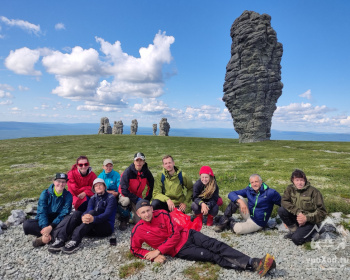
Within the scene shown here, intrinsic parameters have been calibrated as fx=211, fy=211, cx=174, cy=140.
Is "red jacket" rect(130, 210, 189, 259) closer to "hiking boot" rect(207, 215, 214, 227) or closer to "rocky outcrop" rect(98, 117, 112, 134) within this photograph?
"hiking boot" rect(207, 215, 214, 227)

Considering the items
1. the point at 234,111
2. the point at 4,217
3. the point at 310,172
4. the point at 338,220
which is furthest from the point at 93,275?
the point at 234,111

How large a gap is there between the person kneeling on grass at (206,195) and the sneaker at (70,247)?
5401 millimetres

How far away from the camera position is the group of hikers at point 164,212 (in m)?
7.77

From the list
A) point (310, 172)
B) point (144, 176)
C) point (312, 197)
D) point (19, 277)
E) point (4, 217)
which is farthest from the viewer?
point (310, 172)

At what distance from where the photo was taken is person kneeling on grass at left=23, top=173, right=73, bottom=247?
888cm

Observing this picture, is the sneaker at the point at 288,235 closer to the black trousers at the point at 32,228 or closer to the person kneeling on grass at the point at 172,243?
the person kneeling on grass at the point at 172,243

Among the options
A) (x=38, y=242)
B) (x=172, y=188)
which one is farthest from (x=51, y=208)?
(x=172, y=188)

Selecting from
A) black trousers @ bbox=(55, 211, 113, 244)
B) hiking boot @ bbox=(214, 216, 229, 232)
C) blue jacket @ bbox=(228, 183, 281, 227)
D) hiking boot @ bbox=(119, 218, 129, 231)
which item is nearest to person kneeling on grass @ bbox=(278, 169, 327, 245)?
blue jacket @ bbox=(228, 183, 281, 227)

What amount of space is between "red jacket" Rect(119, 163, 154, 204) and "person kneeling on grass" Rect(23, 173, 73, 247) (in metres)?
2.53

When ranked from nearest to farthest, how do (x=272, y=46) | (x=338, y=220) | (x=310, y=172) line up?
1. (x=338, y=220)
2. (x=310, y=172)
3. (x=272, y=46)

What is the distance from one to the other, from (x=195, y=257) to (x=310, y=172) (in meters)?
17.5

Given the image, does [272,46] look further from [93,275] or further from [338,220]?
[93,275]

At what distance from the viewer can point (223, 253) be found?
7.30 m

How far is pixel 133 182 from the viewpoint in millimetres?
11086
